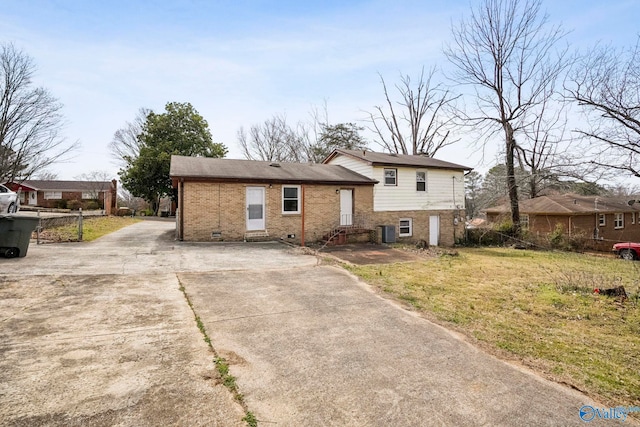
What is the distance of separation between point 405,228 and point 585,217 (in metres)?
16.7

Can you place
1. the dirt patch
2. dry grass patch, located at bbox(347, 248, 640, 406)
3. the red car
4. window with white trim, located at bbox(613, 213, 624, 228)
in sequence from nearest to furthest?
dry grass patch, located at bbox(347, 248, 640, 406) < the dirt patch < the red car < window with white trim, located at bbox(613, 213, 624, 228)

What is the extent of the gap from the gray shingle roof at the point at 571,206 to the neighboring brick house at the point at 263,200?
16.3 m

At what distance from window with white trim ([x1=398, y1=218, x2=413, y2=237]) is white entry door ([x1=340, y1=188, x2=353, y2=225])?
3.29m

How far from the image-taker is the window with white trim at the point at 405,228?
1777 centimetres

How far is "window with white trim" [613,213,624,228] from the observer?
2581 cm

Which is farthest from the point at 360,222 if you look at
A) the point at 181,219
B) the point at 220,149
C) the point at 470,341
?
the point at 220,149

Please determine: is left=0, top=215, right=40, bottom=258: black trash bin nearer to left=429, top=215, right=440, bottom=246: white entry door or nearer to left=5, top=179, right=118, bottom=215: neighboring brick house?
left=429, top=215, right=440, bottom=246: white entry door

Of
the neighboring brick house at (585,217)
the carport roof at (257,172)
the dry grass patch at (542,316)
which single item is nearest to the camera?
the dry grass patch at (542,316)

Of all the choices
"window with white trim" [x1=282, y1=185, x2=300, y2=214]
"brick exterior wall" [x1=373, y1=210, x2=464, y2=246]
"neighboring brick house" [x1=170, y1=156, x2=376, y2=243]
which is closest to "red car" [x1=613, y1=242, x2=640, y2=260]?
"brick exterior wall" [x1=373, y1=210, x2=464, y2=246]

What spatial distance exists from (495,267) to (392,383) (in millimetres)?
10113

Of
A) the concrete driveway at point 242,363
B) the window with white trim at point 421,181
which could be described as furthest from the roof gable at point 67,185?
the concrete driveway at point 242,363

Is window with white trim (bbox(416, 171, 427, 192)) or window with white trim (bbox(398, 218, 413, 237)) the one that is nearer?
window with white trim (bbox(398, 218, 413, 237))

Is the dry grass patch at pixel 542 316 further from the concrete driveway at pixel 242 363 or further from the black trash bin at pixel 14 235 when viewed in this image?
the black trash bin at pixel 14 235

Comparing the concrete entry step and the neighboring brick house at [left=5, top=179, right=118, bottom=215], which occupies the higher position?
the neighboring brick house at [left=5, top=179, right=118, bottom=215]
